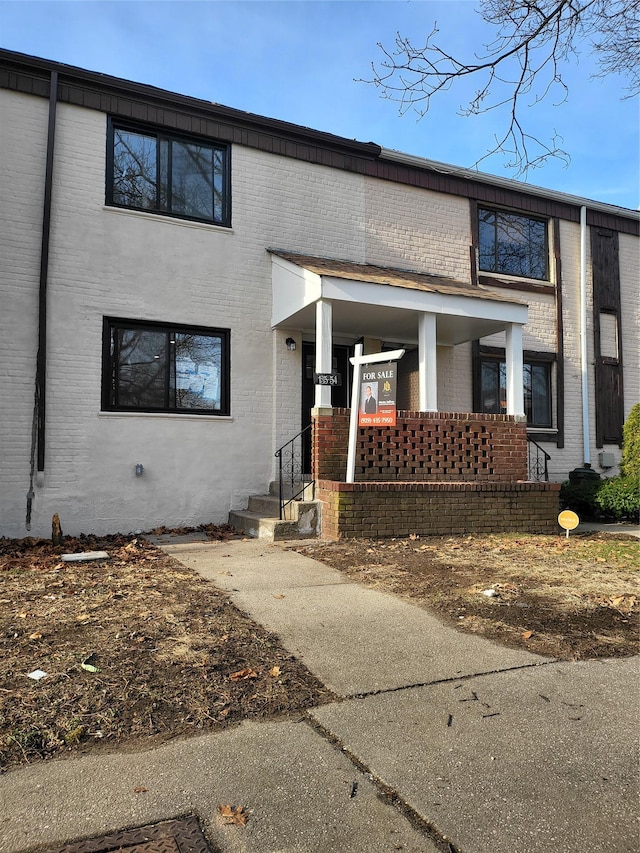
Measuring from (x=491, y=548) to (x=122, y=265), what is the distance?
6.79 metres

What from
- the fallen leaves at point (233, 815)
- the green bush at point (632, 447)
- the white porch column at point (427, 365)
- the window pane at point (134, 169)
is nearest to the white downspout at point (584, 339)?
the green bush at point (632, 447)

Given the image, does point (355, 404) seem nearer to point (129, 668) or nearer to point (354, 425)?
point (354, 425)

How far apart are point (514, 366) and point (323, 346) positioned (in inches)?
138

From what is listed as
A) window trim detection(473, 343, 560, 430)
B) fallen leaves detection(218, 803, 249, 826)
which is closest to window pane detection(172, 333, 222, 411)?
window trim detection(473, 343, 560, 430)

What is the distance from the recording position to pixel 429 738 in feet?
8.73

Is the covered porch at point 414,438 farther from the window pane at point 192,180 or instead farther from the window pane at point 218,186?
the window pane at point 192,180

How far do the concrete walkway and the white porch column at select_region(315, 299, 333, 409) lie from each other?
545cm

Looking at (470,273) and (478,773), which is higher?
(470,273)

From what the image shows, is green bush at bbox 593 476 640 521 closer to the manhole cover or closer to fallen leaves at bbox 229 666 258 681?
fallen leaves at bbox 229 666 258 681

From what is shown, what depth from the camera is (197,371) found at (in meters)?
9.76

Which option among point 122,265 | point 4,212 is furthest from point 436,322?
point 4,212

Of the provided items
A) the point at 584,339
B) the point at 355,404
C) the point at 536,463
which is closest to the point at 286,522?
the point at 355,404

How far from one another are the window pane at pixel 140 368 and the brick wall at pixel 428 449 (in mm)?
2654

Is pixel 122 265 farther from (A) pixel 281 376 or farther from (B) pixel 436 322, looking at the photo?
(B) pixel 436 322
